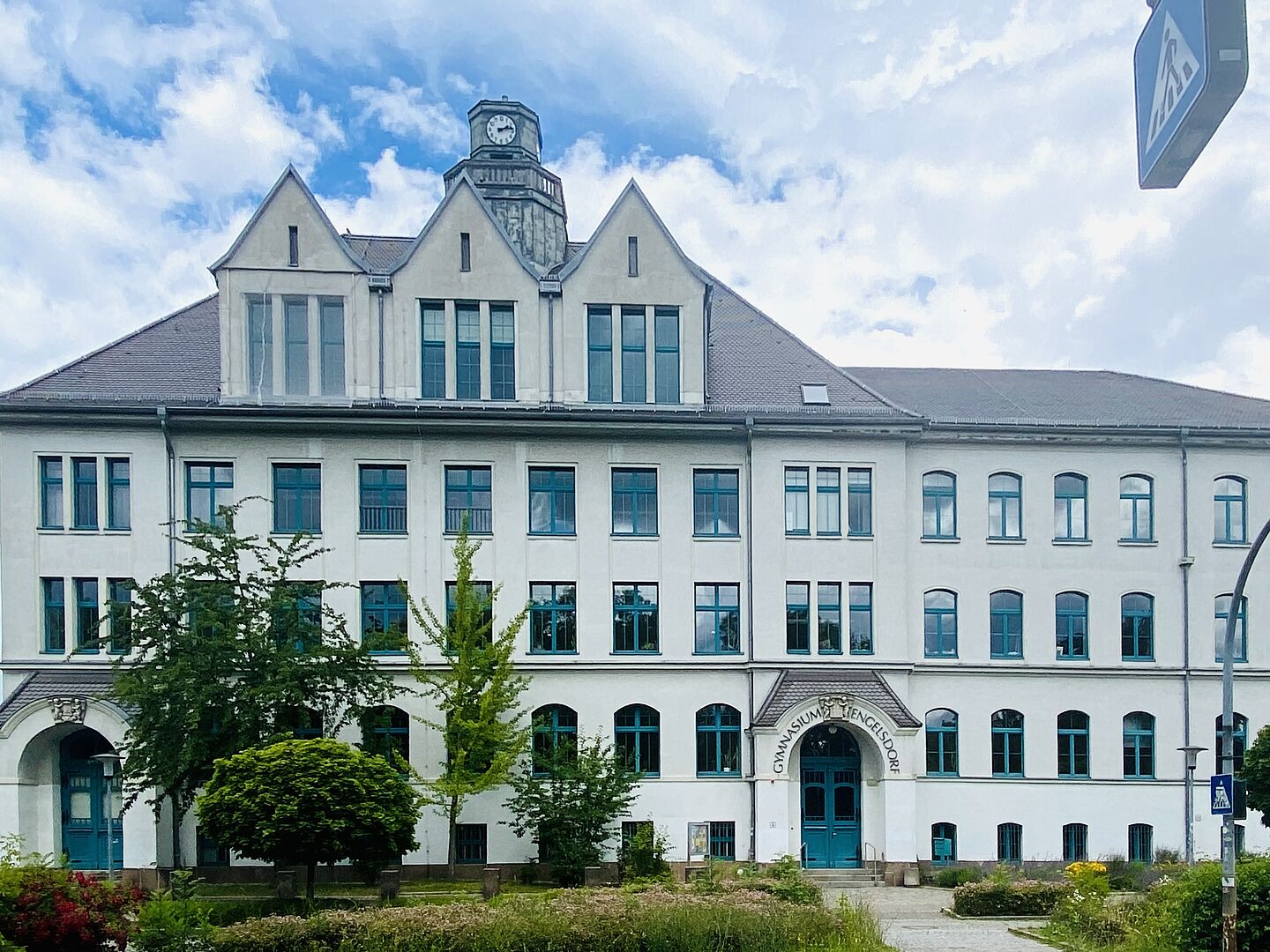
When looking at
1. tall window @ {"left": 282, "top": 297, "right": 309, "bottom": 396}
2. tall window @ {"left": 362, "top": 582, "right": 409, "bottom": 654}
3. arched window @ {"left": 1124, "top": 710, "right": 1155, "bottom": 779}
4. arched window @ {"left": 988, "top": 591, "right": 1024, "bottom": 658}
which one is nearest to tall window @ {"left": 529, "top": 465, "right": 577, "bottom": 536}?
tall window @ {"left": 362, "top": 582, "right": 409, "bottom": 654}

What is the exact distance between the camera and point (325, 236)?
99.3 ft

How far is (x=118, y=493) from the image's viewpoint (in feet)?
96.6

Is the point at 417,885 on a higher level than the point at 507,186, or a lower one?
lower

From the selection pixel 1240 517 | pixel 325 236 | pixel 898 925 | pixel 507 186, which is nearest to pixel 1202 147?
pixel 898 925

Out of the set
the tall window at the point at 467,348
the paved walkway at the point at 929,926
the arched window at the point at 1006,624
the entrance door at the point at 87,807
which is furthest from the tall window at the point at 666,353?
the entrance door at the point at 87,807

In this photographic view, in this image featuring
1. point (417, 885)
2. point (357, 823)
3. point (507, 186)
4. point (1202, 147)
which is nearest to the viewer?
point (1202, 147)

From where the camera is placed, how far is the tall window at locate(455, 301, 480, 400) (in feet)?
99.7

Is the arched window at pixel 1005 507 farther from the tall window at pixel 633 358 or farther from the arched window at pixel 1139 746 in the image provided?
the tall window at pixel 633 358

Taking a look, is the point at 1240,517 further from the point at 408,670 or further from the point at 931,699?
the point at 408,670

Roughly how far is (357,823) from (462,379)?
12.9 meters

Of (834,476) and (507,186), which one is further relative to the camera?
(507,186)

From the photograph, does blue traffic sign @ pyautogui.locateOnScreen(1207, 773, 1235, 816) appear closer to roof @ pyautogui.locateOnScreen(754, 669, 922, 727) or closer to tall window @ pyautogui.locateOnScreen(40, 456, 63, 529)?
roof @ pyautogui.locateOnScreen(754, 669, 922, 727)

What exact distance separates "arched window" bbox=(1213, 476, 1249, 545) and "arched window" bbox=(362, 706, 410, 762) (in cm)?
2360

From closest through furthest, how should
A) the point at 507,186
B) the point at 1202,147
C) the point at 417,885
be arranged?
the point at 1202,147 < the point at 417,885 < the point at 507,186
